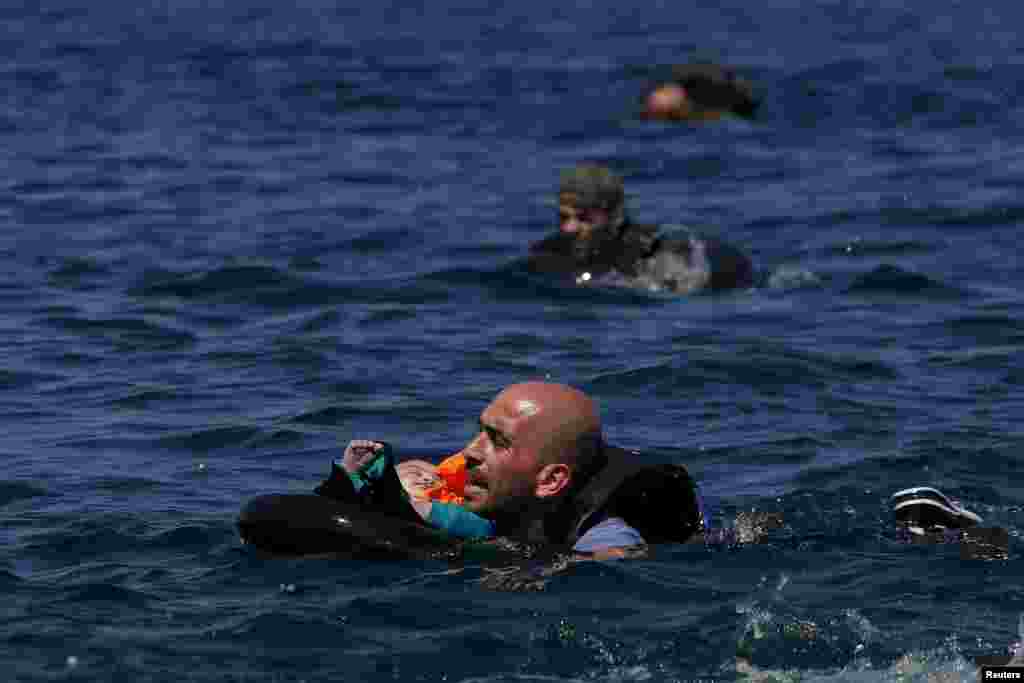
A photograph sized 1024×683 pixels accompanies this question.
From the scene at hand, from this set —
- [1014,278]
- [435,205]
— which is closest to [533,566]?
[1014,278]

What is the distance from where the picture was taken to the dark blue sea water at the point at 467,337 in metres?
9.17

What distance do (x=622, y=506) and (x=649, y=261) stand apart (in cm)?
762

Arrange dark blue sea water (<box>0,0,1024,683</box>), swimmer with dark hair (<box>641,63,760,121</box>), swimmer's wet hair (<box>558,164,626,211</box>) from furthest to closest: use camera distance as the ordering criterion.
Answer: swimmer with dark hair (<box>641,63,760,121</box>)
swimmer's wet hair (<box>558,164,626,211</box>)
dark blue sea water (<box>0,0,1024,683</box>)

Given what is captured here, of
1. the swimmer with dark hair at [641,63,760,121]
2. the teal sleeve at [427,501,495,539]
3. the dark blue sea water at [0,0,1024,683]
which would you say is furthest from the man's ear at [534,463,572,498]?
the swimmer with dark hair at [641,63,760,121]

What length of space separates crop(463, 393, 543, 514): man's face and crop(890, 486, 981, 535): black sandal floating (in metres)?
1.94

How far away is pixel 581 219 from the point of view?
17688 millimetres

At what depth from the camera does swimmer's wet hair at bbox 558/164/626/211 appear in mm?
17406

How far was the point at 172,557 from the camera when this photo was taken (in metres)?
10.2

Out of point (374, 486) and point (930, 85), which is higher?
point (930, 85)

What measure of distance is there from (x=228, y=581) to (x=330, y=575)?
1.61 ft

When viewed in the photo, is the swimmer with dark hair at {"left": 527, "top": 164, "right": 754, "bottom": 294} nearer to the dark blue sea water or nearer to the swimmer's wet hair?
the swimmer's wet hair

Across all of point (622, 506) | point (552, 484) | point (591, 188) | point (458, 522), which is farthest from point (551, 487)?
point (591, 188)

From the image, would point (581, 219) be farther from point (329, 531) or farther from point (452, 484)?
point (329, 531)

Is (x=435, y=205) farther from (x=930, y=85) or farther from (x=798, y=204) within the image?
(x=930, y=85)
